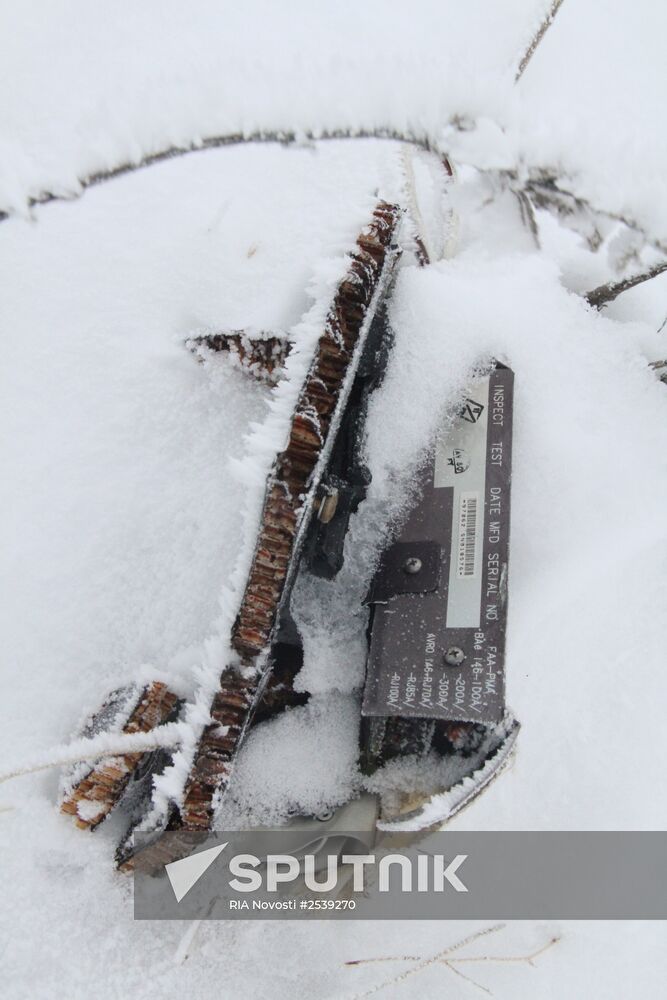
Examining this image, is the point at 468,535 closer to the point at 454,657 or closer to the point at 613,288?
the point at 454,657

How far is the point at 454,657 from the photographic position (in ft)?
5.23

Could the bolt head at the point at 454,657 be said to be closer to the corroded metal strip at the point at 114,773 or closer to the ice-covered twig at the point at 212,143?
the corroded metal strip at the point at 114,773

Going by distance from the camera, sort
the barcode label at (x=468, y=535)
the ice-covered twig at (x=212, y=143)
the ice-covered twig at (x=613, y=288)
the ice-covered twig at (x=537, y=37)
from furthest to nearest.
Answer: the ice-covered twig at (x=537, y=37) < the ice-covered twig at (x=613, y=288) < the barcode label at (x=468, y=535) < the ice-covered twig at (x=212, y=143)

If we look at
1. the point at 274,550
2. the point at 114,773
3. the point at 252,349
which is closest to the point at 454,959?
the point at 114,773

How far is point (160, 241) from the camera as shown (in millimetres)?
2092

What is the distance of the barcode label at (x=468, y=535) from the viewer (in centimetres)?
169

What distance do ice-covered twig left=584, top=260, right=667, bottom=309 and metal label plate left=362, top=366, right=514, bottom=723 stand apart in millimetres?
559

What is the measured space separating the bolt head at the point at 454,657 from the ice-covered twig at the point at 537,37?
6.31 feet

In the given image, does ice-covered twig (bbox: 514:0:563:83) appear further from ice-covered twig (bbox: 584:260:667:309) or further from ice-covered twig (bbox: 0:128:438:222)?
ice-covered twig (bbox: 0:128:438:222)

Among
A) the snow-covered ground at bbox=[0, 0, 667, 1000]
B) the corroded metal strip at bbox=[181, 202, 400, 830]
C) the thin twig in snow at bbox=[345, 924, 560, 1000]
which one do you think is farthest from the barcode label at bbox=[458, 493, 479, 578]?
the thin twig in snow at bbox=[345, 924, 560, 1000]

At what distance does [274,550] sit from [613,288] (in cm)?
143

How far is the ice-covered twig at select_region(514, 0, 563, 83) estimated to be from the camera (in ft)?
7.80

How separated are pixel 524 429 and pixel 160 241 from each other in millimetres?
1189

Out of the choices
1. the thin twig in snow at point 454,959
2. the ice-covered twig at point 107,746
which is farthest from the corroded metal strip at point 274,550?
the thin twig in snow at point 454,959
